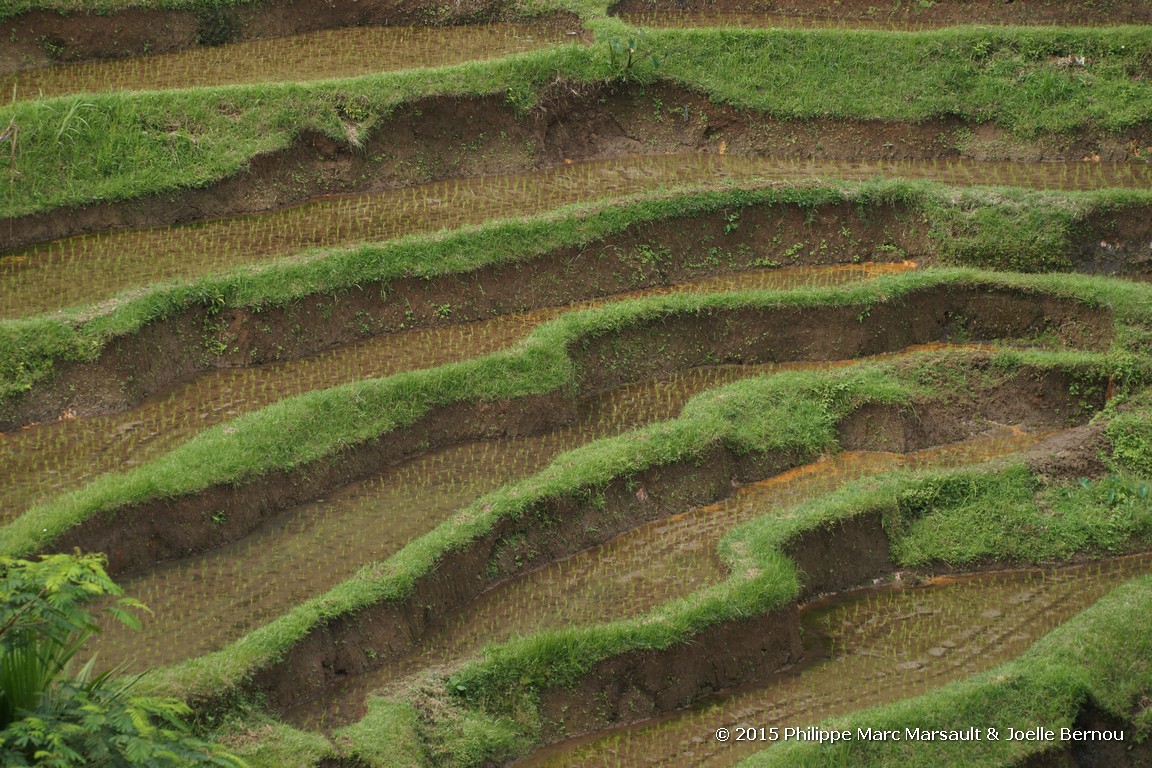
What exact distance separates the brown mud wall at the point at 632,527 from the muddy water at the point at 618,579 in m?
0.12

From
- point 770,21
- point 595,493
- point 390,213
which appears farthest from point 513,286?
point 770,21

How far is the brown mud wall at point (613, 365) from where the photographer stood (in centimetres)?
1396

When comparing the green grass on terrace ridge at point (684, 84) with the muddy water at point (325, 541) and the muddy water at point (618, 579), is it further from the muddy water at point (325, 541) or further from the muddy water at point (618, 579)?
the muddy water at point (618, 579)

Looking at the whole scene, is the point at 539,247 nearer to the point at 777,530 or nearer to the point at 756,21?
the point at 777,530

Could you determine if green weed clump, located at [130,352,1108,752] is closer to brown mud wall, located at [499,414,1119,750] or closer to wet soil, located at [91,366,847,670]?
brown mud wall, located at [499,414,1119,750]

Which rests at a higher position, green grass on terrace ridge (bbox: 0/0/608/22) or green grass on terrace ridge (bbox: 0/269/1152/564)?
green grass on terrace ridge (bbox: 0/0/608/22)

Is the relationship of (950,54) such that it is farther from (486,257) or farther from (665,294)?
(486,257)

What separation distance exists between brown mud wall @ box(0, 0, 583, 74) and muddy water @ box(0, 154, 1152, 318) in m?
3.12

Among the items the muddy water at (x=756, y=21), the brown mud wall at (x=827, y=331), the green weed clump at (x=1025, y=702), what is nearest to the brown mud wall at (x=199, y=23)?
the muddy water at (x=756, y=21)

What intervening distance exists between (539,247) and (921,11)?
29.2ft

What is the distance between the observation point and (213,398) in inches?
619

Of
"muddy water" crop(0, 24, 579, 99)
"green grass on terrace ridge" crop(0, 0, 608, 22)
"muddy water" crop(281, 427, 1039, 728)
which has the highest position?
"green grass on terrace ridge" crop(0, 0, 608, 22)

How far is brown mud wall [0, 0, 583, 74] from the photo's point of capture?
765 inches

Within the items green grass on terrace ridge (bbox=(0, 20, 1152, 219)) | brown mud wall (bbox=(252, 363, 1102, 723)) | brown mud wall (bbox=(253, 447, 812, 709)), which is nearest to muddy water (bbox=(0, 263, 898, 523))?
brown mud wall (bbox=(252, 363, 1102, 723))
